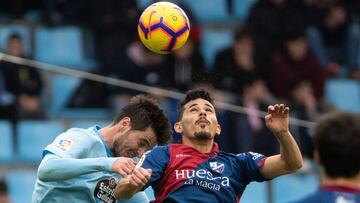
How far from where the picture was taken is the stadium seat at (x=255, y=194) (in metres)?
12.8

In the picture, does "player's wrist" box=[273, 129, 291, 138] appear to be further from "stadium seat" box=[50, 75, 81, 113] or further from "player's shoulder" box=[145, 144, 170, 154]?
"stadium seat" box=[50, 75, 81, 113]

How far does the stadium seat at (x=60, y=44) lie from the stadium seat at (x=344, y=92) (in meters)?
3.14

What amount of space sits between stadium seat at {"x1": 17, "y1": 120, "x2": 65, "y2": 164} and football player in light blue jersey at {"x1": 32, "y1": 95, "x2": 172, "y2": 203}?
5.54 m

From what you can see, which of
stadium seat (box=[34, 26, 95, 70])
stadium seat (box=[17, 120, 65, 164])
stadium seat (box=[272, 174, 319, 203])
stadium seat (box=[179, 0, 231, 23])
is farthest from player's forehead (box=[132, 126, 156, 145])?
stadium seat (box=[179, 0, 231, 23])

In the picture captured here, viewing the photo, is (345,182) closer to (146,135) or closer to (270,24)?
(146,135)

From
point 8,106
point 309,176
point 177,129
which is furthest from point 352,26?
point 177,129

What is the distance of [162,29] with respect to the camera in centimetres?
907

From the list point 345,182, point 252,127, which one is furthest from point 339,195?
point 252,127

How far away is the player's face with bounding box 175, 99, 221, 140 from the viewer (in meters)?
7.80

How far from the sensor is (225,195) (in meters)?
7.64

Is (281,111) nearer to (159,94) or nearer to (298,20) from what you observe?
(159,94)

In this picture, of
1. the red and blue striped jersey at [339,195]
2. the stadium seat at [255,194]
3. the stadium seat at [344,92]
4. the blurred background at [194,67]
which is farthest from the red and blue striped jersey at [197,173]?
the stadium seat at [344,92]

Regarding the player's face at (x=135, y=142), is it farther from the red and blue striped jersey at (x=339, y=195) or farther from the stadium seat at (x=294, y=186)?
the stadium seat at (x=294, y=186)

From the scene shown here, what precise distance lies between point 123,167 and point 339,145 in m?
2.08
